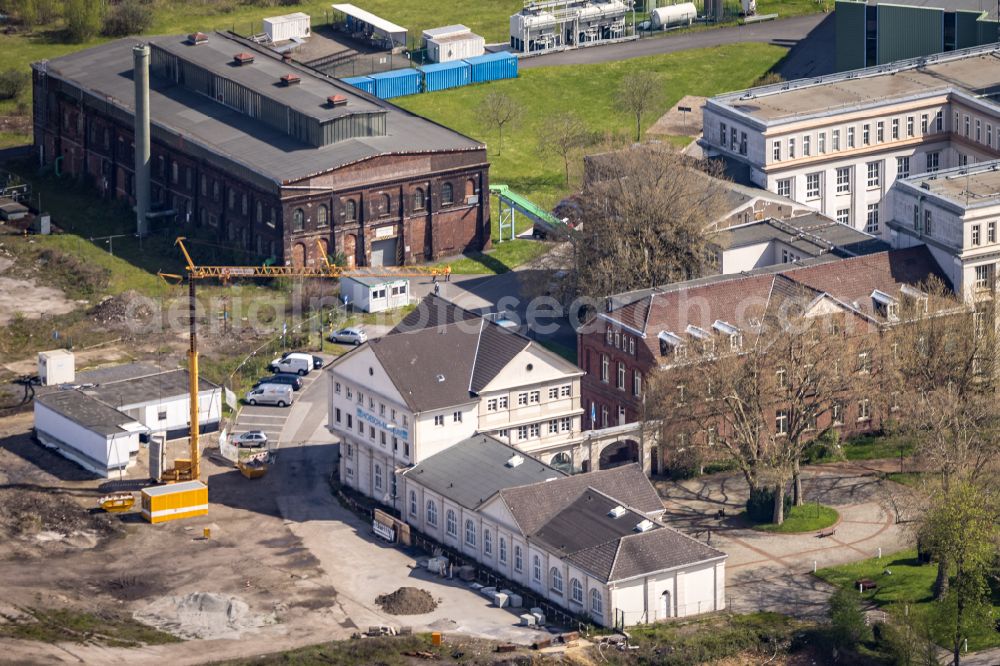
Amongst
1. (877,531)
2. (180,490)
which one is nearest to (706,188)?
(877,531)

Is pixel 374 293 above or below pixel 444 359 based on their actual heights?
below

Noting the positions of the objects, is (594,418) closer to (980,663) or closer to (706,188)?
(706,188)

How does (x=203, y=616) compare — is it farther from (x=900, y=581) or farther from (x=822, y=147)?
(x=822, y=147)

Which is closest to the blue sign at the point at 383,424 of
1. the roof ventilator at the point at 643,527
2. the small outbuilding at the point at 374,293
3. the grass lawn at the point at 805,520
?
the roof ventilator at the point at 643,527

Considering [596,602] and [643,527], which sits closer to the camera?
[596,602]

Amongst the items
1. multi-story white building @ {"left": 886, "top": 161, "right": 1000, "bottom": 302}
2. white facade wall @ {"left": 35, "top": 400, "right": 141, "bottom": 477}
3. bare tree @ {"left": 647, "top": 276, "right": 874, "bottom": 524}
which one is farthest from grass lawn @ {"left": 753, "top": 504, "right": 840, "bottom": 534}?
white facade wall @ {"left": 35, "top": 400, "right": 141, "bottom": 477}

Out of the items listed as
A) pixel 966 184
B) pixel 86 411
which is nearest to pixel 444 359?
pixel 86 411

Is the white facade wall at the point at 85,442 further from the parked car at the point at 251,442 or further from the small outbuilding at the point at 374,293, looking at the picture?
the small outbuilding at the point at 374,293
